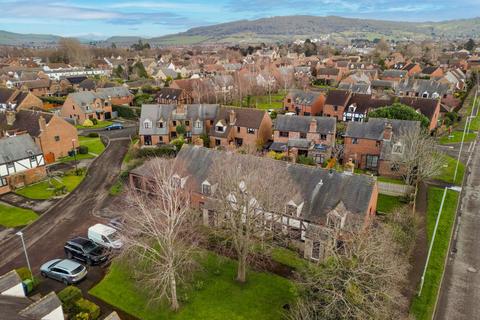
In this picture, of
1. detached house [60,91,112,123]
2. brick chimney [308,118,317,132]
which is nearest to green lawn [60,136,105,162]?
detached house [60,91,112,123]

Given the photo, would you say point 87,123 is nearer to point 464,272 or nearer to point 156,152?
point 156,152

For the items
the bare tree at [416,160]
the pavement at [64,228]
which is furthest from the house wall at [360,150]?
the pavement at [64,228]

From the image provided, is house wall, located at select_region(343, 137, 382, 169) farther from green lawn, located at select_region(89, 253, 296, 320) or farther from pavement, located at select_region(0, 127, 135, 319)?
pavement, located at select_region(0, 127, 135, 319)

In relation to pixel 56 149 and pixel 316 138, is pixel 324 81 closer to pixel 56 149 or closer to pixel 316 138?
pixel 316 138

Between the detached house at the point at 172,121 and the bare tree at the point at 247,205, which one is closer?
the bare tree at the point at 247,205

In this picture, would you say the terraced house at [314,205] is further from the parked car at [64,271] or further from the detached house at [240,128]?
the detached house at [240,128]

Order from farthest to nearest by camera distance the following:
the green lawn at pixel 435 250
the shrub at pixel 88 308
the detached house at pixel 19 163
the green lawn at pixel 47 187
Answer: the detached house at pixel 19 163 → the green lawn at pixel 47 187 → the green lawn at pixel 435 250 → the shrub at pixel 88 308
